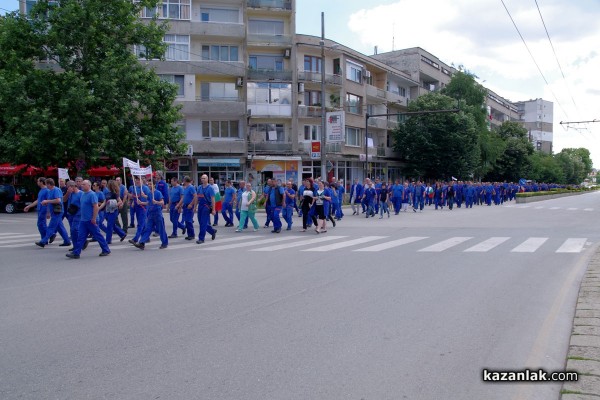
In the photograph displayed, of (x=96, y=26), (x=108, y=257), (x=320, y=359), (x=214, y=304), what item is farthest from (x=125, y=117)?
(x=320, y=359)

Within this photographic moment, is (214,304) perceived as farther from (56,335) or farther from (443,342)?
(443,342)

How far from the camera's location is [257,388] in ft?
13.7

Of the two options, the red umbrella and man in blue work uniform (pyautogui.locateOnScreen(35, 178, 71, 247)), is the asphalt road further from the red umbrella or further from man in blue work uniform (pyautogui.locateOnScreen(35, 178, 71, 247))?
the red umbrella

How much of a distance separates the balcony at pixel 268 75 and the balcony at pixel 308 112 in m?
2.52

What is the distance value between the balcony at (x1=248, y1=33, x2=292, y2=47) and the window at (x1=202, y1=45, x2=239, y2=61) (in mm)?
1420

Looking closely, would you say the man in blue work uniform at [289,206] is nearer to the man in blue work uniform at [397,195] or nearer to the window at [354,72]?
the man in blue work uniform at [397,195]

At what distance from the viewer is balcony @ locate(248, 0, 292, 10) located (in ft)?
132

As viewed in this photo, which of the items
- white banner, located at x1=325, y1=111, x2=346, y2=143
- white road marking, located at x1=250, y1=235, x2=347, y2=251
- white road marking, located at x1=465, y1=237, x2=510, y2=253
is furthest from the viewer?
white banner, located at x1=325, y1=111, x2=346, y2=143

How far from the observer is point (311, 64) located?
43.4 meters

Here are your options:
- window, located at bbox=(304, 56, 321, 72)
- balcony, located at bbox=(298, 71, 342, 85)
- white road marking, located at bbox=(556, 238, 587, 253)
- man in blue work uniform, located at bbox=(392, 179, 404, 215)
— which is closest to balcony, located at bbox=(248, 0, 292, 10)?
window, located at bbox=(304, 56, 321, 72)

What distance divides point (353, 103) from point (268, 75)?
975 centimetres

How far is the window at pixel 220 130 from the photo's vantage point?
39.9m

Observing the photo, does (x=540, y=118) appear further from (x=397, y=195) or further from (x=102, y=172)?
(x=102, y=172)

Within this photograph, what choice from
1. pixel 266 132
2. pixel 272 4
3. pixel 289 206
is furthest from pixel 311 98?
pixel 289 206
